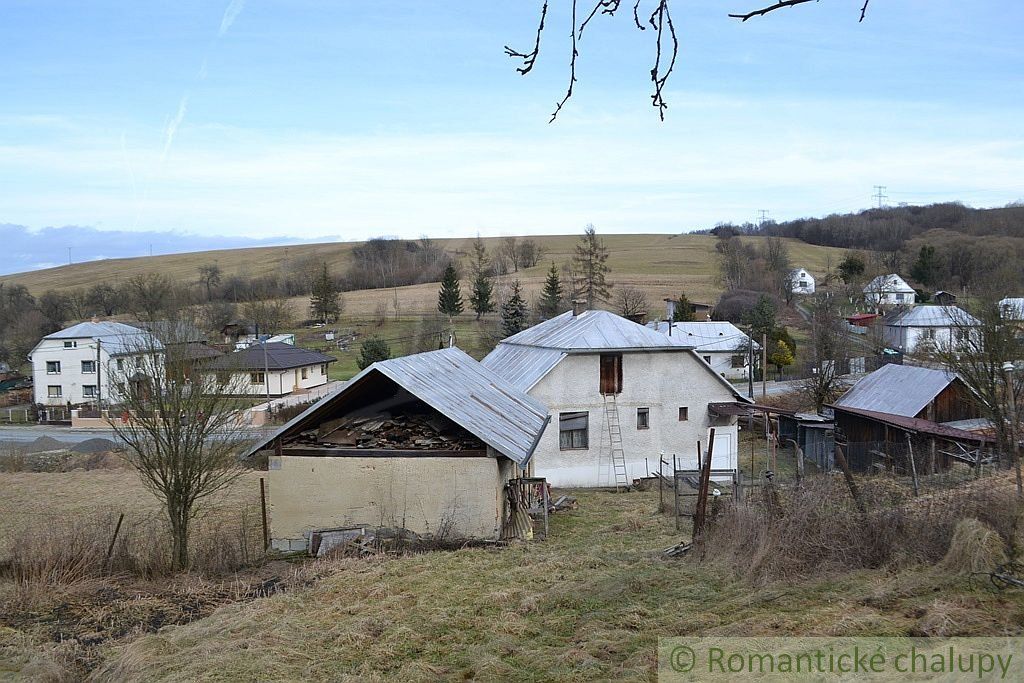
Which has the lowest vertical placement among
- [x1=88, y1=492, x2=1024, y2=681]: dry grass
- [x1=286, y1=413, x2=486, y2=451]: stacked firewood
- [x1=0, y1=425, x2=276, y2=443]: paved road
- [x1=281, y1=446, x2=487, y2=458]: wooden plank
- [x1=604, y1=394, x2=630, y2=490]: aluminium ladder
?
[x1=0, y1=425, x2=276, y2=443]: paved road

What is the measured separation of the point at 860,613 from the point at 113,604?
9.09m

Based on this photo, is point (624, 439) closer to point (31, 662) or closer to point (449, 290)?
point (31, 662)

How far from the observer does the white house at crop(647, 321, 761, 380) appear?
176 feet

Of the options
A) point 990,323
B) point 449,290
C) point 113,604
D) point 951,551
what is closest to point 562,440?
point 990,323

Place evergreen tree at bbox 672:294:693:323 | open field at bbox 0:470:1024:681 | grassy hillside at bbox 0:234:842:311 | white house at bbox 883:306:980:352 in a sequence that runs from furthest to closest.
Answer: grassy hillside at bbox 0:234:842:311 < evergreen tree at bbox 672:294:693:323 < white house at bbox 883:306:980:352 < open field at bbox 0:470:1024:681

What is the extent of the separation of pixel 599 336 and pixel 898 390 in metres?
10.6

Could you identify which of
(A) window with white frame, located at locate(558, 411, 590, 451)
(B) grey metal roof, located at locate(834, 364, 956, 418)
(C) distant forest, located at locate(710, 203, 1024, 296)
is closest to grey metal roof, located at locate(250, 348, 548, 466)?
(A) window with white frame, located at locate(558, 411, 590, 451)

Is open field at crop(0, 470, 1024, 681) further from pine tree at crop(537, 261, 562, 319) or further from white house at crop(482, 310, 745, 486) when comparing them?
pine tree at crop(537, 261, 562, 319)

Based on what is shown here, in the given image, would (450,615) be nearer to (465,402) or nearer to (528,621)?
(528,621)

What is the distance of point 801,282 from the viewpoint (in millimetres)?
85125

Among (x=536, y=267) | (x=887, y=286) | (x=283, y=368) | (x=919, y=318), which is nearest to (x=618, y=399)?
(x=283, y=368)

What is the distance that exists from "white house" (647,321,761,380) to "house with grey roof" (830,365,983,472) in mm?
23358

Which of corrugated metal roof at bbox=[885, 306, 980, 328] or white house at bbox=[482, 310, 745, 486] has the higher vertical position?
corrugated metal roof at bbox=[885, 306, 980, 328]

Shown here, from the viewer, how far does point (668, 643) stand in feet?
22.2
